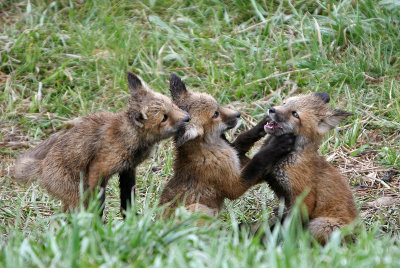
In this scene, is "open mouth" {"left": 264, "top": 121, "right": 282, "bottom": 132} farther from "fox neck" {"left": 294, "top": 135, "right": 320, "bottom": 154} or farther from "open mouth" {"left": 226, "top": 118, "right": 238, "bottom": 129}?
"open mouth" {"left": 226, "top": 118, "right": 238, "bottom": 129}

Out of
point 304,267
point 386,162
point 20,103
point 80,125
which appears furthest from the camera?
point 20,103

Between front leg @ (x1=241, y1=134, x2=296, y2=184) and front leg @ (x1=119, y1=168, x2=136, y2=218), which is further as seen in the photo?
front leg @ (x1=119, y1=168, x2=136, y2=218)

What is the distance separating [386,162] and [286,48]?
9.46 ft

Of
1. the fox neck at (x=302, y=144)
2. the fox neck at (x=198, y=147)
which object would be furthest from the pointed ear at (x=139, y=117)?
the fox neck at (x=302, y=144)

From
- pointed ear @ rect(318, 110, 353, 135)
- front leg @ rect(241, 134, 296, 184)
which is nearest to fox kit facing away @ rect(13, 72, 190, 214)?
front leg @ rect(241, 134, 296, 184)

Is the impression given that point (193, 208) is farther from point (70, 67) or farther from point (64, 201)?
point (70, 67)

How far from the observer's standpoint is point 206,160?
694 centimetres

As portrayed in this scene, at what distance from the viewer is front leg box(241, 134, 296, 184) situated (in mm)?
6754

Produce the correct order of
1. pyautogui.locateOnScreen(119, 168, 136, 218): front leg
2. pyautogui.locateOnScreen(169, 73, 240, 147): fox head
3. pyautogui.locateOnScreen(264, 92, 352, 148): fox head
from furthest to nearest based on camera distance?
pyautogui.locateOnScreen(119, 168, 136, 218): front leg
pyautogui.locateOnScreen(264, 92, 352, 148): fox head
pyautogui.locateOnScreen(169, 73, 240, 147): fox head

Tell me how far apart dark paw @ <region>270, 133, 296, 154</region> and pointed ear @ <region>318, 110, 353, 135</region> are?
390 millimetres

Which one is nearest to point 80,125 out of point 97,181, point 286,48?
point 97,181

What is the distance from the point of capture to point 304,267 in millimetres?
4246

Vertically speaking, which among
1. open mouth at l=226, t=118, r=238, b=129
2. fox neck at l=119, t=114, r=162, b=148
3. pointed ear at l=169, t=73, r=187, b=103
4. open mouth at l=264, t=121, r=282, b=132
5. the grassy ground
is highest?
pointed ear at l=169, t=73, r=187, b=103

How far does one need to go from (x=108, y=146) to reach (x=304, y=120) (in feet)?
Result: 7.41
